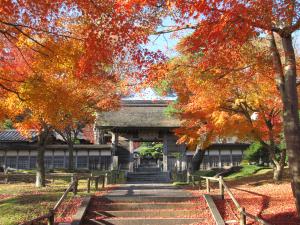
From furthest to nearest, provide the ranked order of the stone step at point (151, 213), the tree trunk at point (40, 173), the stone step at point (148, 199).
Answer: the tree trunk at point (40, 173) → the stone step at point (148, 199) → the stone step at point (151, 213)

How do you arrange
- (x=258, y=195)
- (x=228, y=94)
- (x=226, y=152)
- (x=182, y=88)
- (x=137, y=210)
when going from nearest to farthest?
1. (x=137, y=210)
2. (x=258, y=195)
3. (x=228, y=94)
4. (x=182, y=88)
5. (x=226, y=152)

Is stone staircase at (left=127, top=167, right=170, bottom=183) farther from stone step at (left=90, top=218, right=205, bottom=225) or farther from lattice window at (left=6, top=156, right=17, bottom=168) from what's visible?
lattice window at (left=6, top=156, right=17, bottom=168)

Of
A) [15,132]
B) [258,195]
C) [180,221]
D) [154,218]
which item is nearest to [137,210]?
[154,218]

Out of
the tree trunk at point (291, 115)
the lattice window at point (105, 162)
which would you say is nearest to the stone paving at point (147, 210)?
the tree trunk at point (291, 115)

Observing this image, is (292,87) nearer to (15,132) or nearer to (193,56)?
(193,56)

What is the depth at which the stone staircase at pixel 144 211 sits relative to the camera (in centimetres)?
974

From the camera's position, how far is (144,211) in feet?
→ 34.0

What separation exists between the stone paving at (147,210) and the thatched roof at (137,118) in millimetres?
12706

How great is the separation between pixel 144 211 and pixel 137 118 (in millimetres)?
15287

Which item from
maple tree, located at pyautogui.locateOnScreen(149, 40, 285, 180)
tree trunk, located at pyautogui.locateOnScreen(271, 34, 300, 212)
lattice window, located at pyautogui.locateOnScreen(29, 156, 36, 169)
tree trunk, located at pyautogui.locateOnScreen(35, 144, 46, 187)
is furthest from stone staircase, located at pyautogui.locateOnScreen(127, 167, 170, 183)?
tree trunk, located at pyautogui.locateOnScreen(271, 34, 300, 212)

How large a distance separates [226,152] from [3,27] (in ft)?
90.6

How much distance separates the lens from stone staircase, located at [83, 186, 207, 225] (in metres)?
9.74

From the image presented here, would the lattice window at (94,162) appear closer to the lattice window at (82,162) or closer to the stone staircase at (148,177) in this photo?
the lattice window at (82,162)

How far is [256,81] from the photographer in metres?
14.7
